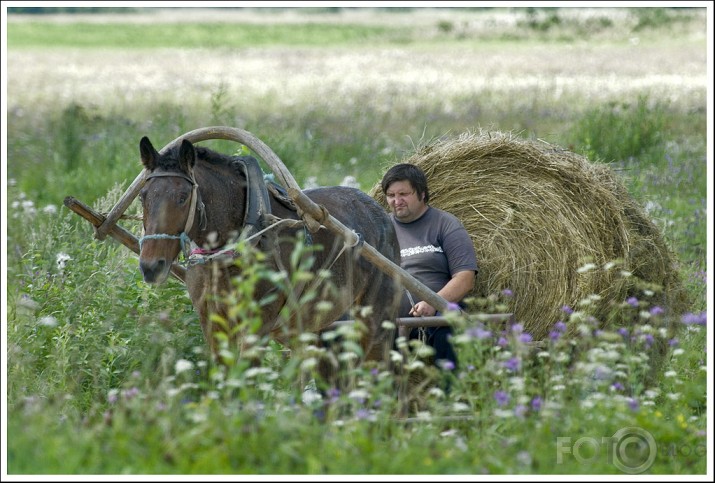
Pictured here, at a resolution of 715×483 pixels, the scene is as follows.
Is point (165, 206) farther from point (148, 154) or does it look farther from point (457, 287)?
point (457, 287)

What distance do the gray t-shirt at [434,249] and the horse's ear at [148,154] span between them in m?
1.97

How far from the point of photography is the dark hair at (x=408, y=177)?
6.89 meters

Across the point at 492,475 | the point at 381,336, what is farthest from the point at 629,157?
the point at 492,475

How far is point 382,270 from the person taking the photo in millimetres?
6051

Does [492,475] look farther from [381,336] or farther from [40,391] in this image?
[40,391]

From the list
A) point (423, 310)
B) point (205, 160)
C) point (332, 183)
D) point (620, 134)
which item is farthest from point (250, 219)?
point (620, 134)

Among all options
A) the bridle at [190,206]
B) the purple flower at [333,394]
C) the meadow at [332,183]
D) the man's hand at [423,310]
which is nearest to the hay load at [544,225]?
the meadow at [332,183]

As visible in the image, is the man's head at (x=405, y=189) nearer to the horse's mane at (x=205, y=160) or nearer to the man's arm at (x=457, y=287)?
the man's arm at (x=457, y=287)

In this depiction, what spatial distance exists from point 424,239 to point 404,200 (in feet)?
0.86

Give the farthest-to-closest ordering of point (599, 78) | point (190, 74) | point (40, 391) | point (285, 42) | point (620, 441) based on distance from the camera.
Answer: point (285, 42), point (190, 74), point (599, 78), point (40, 391), point (620, 441)

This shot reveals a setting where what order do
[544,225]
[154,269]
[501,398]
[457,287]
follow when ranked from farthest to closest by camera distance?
1. [544,225]
2. [457,287]
3. [154,269]
4. [501,398]

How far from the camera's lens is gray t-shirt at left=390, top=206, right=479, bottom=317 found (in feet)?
22.2

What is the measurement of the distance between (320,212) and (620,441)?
1831 millimetres

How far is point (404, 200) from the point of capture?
692cm
